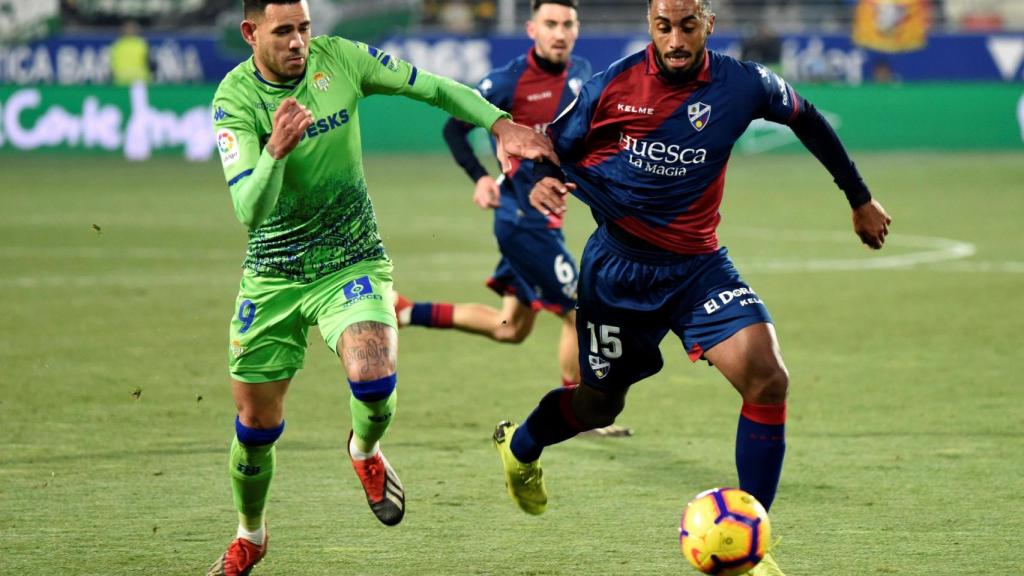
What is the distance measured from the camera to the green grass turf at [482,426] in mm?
6215

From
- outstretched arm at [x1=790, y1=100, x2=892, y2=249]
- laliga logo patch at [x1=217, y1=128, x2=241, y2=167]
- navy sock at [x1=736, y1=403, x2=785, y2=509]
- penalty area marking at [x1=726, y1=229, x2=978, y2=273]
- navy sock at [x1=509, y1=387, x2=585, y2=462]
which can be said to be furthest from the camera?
penalty area marking at [x1=726, y1=229, x2=978, y2=273]

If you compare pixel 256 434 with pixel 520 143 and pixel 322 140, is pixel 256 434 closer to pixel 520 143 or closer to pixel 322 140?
pixel 322 140

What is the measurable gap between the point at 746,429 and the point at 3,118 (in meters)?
22.2

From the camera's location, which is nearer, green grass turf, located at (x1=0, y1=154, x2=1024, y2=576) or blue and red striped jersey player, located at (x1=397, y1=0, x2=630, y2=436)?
green grass turf, located at (x1=0, y1=154, x2=1024, y2=576)

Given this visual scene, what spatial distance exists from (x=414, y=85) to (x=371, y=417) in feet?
4.42

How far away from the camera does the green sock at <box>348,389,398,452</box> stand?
19.7 feet

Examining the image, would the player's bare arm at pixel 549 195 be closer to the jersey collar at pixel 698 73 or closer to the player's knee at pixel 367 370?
the jersey collar at pixel 698 73

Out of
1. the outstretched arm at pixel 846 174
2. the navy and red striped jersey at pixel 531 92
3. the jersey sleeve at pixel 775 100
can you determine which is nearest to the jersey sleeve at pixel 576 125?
the jersey sleeve at pixel 775 100

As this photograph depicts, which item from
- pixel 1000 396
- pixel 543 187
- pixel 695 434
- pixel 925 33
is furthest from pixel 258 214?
pixel 925 33

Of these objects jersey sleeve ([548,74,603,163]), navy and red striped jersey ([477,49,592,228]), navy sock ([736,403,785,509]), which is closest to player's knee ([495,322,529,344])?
navy and red striped jersey ([477,49,592,228])

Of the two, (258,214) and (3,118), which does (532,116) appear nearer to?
(258,214)

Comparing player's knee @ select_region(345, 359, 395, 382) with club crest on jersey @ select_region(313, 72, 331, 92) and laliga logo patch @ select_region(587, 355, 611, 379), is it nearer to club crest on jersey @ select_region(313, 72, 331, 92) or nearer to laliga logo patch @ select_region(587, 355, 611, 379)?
laliga logo patch @ select_region(587, 355, 611, 379)

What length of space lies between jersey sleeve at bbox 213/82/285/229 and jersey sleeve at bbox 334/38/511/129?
0.59 meters

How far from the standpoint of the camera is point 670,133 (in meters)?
6.03
